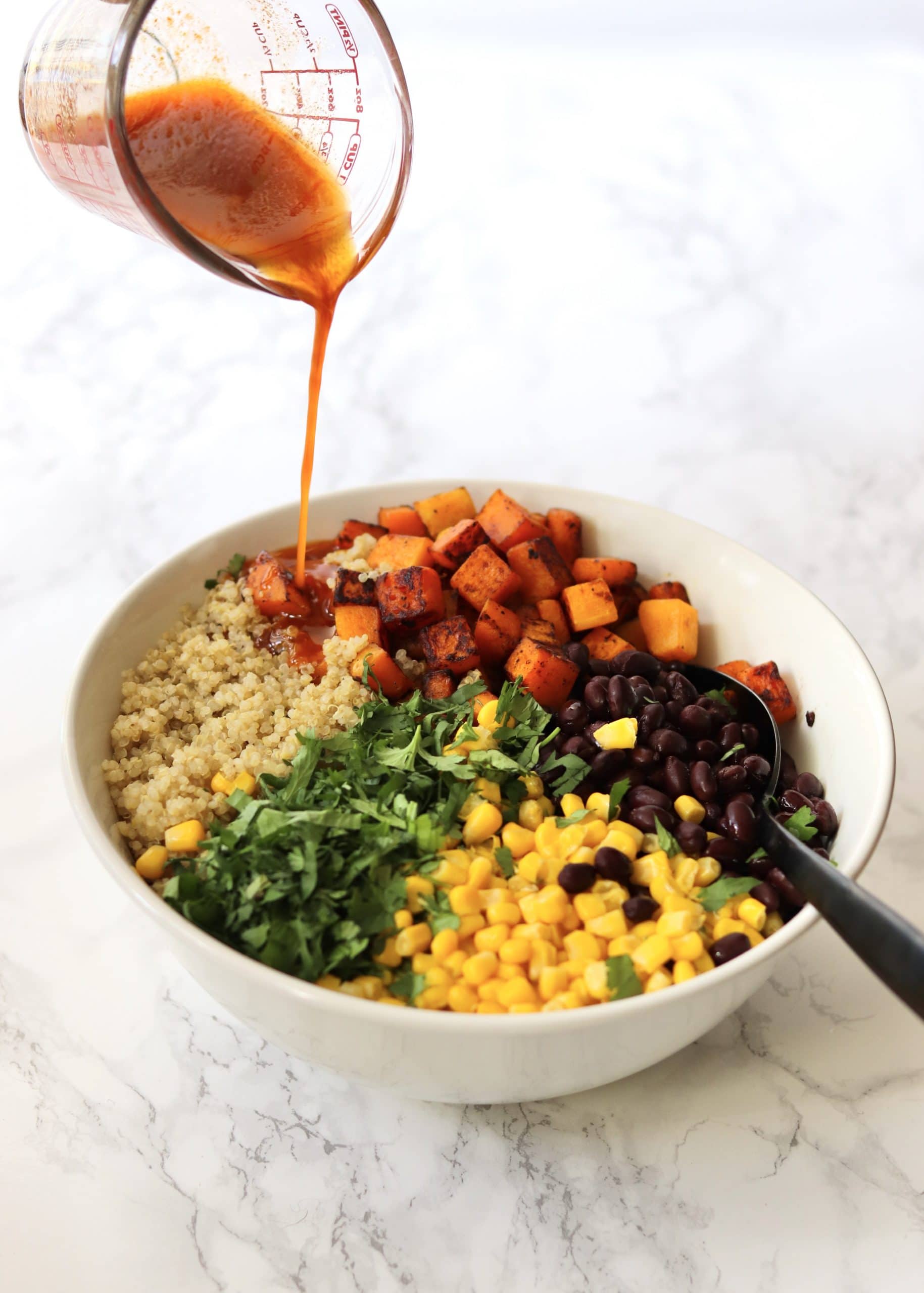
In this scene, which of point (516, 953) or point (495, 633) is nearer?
point (516, 953)

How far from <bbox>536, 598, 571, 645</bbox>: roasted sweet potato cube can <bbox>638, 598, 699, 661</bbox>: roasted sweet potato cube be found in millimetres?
221

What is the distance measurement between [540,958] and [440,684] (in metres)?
0.84

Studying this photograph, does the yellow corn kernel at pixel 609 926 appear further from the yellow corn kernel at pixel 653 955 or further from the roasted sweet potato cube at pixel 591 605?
the roasted sweet potato cube at pixel 591 605

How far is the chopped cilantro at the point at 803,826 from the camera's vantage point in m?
2.37

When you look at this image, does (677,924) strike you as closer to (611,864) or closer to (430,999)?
(611,864)

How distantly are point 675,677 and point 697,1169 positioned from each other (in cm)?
105

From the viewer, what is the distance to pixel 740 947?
2.06 m

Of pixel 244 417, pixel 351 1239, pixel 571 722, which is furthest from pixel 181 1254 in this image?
pixel 244 417

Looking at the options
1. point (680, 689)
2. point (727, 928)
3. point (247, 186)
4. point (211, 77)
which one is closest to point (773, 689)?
point (680, 689)

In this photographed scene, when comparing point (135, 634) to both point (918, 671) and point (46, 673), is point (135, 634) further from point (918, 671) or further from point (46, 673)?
point (918, 671)

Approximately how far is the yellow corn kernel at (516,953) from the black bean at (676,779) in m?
0.53

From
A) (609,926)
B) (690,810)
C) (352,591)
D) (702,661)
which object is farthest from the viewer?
(702,661)

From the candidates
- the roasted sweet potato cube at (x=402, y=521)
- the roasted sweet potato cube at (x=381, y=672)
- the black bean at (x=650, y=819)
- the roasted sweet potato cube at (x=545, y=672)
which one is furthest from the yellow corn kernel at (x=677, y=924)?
the roasted sweet potato cube at (x=402, y=521)

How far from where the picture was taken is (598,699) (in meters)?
2.59
